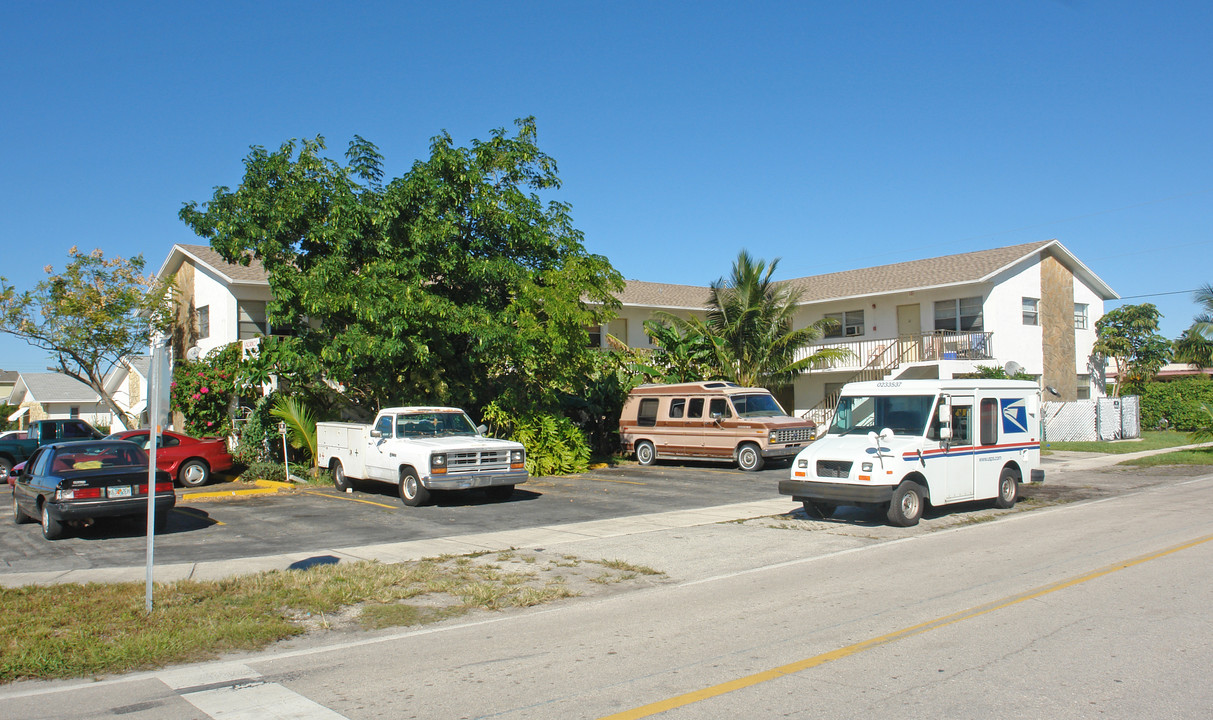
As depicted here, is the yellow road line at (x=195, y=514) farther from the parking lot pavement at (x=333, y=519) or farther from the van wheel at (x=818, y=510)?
the van wheel at (x=818, y=510)

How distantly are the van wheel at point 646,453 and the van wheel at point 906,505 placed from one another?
1136cm

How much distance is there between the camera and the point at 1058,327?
32.6 m

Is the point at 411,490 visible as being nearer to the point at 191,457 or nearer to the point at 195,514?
the point at 195,514

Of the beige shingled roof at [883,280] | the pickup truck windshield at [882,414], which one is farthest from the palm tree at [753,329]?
the pickup truck windshield at [882,414]

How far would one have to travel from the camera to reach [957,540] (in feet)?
37.6

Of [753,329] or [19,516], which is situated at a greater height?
[753,329]

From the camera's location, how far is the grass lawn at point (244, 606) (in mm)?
6707

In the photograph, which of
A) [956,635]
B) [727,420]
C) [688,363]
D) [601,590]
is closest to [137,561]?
[601,590]

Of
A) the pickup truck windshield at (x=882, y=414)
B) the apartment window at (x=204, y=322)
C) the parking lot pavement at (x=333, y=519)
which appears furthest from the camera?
the apartment window at (x=204, y=322)

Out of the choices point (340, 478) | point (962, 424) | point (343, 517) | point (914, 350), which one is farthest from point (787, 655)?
point (914, 350)

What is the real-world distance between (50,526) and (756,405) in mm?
15749

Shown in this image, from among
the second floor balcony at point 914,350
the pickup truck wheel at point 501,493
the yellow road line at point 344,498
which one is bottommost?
the yellow road line at point 344,498

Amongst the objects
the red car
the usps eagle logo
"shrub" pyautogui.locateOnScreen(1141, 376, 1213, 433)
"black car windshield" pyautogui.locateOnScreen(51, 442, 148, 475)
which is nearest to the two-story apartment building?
"shrub" pyautogui.locateOnScreen(1141, 376, 1213, 433)

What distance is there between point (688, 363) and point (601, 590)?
1938 cm
